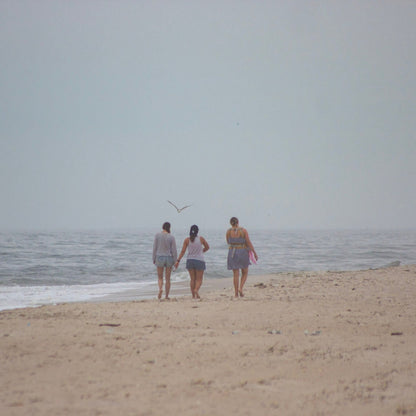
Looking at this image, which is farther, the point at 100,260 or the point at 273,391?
the point at 100,260

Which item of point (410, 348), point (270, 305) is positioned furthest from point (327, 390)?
point (270, 305)

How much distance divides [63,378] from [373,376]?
3226mm

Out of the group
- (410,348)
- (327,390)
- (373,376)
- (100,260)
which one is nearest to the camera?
(327,390)

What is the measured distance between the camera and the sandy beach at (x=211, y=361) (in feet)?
13.1

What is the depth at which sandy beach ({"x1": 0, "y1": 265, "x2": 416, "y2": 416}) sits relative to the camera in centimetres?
398

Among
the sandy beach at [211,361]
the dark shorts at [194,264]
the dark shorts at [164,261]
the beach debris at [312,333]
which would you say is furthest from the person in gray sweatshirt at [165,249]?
the beach debris at [312,333]

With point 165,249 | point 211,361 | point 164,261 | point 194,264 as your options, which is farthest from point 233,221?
point 211,361

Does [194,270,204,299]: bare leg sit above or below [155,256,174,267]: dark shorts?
below

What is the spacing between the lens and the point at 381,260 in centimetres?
2845

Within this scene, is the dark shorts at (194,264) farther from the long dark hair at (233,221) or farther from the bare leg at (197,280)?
the long dark hair at (233,221)

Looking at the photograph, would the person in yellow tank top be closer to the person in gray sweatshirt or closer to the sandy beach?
the person in gray sweatshirt

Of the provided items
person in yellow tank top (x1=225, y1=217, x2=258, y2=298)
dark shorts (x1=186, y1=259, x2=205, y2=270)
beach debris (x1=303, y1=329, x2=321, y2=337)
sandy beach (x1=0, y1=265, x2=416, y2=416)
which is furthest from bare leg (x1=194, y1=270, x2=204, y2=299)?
beach debris (x1=303, y1=329, x2=321, y2=337)

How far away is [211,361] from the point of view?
514 centimetres

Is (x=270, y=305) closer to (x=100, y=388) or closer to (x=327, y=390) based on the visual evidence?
(x=327, y=390)
